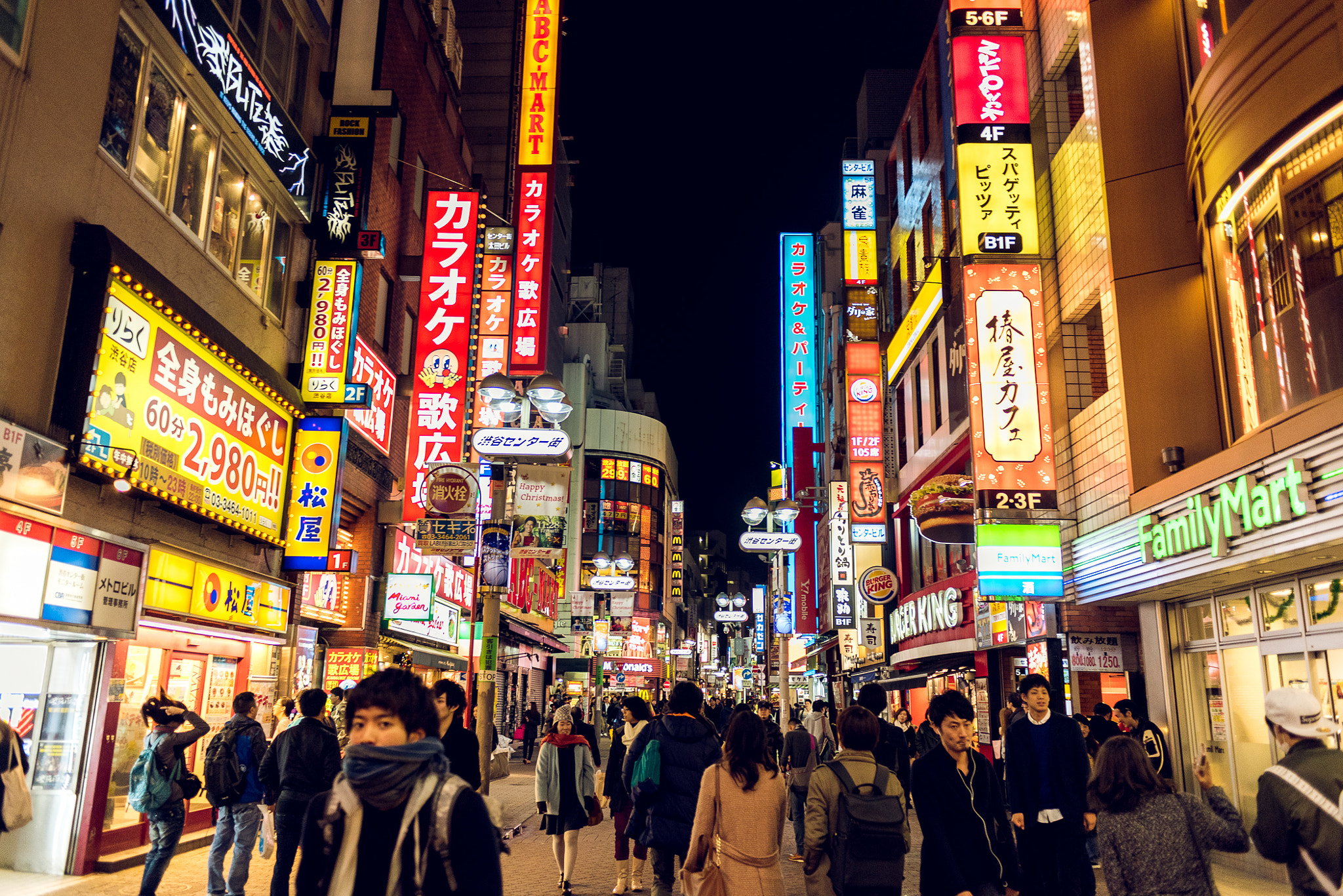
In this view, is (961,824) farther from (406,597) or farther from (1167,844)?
(406,597)

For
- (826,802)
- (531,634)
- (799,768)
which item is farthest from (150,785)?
(531,634)

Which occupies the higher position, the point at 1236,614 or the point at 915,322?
the point at 915,322

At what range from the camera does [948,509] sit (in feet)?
61.8

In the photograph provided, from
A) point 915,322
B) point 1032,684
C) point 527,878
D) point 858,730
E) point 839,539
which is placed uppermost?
point 915,322

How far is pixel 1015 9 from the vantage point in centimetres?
1767

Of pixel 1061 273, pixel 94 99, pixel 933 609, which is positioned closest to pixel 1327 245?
pixel 1061 273

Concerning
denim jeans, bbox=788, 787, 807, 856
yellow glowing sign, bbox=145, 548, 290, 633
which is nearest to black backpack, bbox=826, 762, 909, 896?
denim jeans, bbox=788, 787, 807, 856

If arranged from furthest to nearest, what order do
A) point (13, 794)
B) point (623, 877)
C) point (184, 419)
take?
point (184, 419), point (623, 877), point (13, 794)

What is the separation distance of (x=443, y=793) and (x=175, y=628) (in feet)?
37.8

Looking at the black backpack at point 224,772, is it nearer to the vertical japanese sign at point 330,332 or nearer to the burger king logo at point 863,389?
the vertical japanese sign at point 330,332

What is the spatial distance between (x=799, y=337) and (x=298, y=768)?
52854mm

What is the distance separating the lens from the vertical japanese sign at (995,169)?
15977 mm

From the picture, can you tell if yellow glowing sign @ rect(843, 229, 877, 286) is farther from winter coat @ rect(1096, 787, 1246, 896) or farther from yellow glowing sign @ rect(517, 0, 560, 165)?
winter coat @ rect(1096, 787, 1246, 896)

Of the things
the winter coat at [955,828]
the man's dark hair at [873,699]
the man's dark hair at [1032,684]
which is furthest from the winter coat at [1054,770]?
the winter coat at [955,828]
